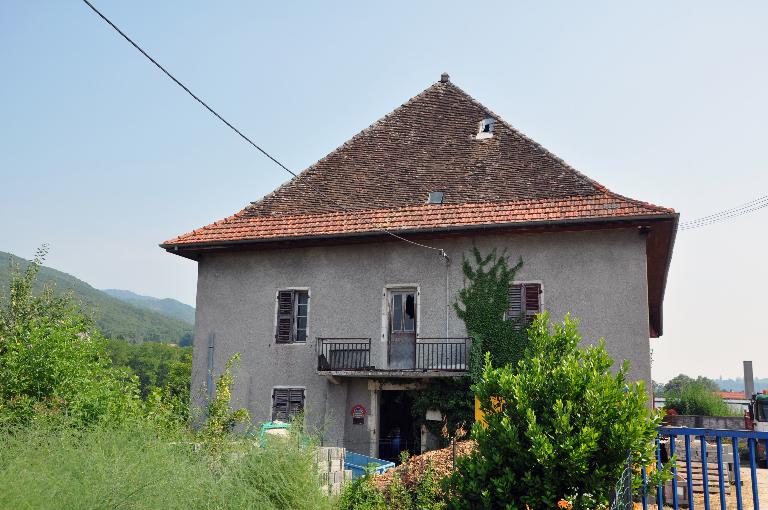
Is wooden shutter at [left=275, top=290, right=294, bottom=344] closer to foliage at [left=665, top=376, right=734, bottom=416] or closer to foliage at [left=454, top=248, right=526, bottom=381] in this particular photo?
foliage at [left=454, top=248, right=526, bottom=381]

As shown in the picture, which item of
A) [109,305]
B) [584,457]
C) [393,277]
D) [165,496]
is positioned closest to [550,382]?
[584,457]

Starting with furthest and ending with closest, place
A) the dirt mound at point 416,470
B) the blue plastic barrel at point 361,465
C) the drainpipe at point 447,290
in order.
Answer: the drainpipe at point 447,290, the blue plastic barrel at point 361,465, the dirt mound at point 416,470

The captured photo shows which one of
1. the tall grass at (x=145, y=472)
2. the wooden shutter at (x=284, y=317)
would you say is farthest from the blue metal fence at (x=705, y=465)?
the wooden shutter at (x=284, y=317)

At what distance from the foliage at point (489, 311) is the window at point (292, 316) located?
3.87 m

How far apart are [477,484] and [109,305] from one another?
199589 mm

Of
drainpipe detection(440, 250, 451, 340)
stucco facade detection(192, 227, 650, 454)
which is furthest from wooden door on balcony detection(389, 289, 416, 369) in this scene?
drainpipe detection(440, 250, 451, 340)

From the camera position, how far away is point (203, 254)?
62.3ft

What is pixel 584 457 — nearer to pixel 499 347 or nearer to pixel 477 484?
pixel 477 484

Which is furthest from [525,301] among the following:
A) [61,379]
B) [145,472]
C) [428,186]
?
[145,472]

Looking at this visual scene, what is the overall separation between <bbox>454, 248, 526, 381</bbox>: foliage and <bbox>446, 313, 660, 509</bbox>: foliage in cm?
711

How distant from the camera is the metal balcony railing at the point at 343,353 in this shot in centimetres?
1688

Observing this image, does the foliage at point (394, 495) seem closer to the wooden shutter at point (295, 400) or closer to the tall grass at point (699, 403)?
the wooden shutter at point (295, 400)

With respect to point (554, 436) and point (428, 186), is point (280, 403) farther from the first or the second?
point (554, 436)

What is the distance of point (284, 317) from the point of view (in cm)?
1792
